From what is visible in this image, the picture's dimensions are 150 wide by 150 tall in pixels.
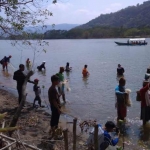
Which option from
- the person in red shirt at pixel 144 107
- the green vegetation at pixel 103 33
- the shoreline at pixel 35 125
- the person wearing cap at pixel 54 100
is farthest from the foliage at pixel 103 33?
the person wearing cap at pixel 54 100

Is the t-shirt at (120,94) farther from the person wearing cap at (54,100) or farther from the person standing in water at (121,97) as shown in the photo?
the person wearing cap at (54,100)

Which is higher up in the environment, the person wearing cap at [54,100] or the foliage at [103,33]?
the foliage at [103,33]

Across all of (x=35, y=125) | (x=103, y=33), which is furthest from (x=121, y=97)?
(x=103, y=33)

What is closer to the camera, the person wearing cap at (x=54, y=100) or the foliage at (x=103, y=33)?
the person wearing cap at (x=54, y=100)

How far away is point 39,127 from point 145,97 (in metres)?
3.51

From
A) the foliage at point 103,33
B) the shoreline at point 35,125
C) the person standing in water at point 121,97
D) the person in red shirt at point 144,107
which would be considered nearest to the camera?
the shoreline at point 35,125

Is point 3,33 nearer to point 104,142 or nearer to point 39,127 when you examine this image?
point 39,127

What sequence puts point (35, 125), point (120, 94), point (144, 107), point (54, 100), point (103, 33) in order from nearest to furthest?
point (54, 100) → point (120, 94) → point (144, 107) → point (35, 125) → point (103, 33)

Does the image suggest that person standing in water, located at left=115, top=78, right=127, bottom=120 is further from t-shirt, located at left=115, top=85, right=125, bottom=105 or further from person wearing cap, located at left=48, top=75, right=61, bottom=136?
person wearing cap, located at left=48, top=75, right=61, bottom=136

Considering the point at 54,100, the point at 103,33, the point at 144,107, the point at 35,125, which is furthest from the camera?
the point at 103,33

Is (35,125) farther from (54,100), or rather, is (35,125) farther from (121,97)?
(121,97)

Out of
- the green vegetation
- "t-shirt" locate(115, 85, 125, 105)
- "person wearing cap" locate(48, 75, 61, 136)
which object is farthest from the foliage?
"person wearing cap" locate(48, 75, 61, 136)

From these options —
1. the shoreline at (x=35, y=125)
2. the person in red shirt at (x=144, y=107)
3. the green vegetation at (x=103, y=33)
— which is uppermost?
the green vegetation at (x=103, y=33)

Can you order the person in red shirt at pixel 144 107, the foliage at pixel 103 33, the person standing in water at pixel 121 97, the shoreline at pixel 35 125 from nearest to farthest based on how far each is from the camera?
the shoreline at pixel 35 125 → the person in red shirt at pixel 144 107 → the person standing in water at pixel 121 97 → the foliage at pixel 103 33
